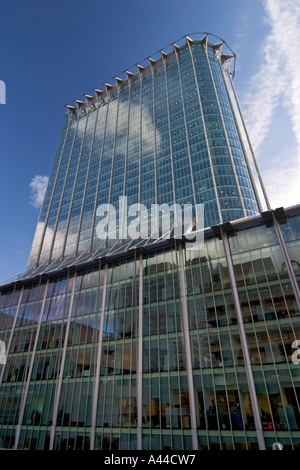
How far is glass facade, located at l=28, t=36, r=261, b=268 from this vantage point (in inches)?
2532

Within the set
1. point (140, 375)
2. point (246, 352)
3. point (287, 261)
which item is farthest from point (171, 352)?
point (287, 261)

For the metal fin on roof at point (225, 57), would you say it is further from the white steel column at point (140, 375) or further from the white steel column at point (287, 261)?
the white steel column at point (140, 375)

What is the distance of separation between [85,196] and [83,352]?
55.3 meters

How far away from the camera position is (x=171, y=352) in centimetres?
2889

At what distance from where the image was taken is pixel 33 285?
149 feet

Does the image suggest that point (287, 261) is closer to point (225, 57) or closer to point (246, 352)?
point (246, 352)

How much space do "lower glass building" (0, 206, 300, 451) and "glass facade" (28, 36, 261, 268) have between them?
88.7 feet

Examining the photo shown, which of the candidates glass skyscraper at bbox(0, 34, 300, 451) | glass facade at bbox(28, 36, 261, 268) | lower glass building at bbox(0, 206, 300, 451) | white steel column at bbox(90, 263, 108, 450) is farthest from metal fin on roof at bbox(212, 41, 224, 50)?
white steel column at bbox(90, 263, 108, 450)

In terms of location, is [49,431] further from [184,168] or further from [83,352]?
[184,168]

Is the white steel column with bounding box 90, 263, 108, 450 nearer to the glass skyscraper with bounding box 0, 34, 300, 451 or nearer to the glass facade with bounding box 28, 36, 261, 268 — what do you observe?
the glass skyscraper with bounding box 0, 34, 300, 451

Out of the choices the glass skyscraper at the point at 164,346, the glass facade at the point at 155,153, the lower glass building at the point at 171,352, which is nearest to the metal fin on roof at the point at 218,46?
the glass facade at the point at 155,153

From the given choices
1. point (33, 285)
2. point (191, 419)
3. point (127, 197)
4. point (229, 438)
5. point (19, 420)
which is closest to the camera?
point (229, 438)

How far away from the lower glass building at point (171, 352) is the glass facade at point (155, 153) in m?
27.0

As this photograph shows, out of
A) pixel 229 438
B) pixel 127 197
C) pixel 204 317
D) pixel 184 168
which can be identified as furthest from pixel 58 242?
pixel 229 438
